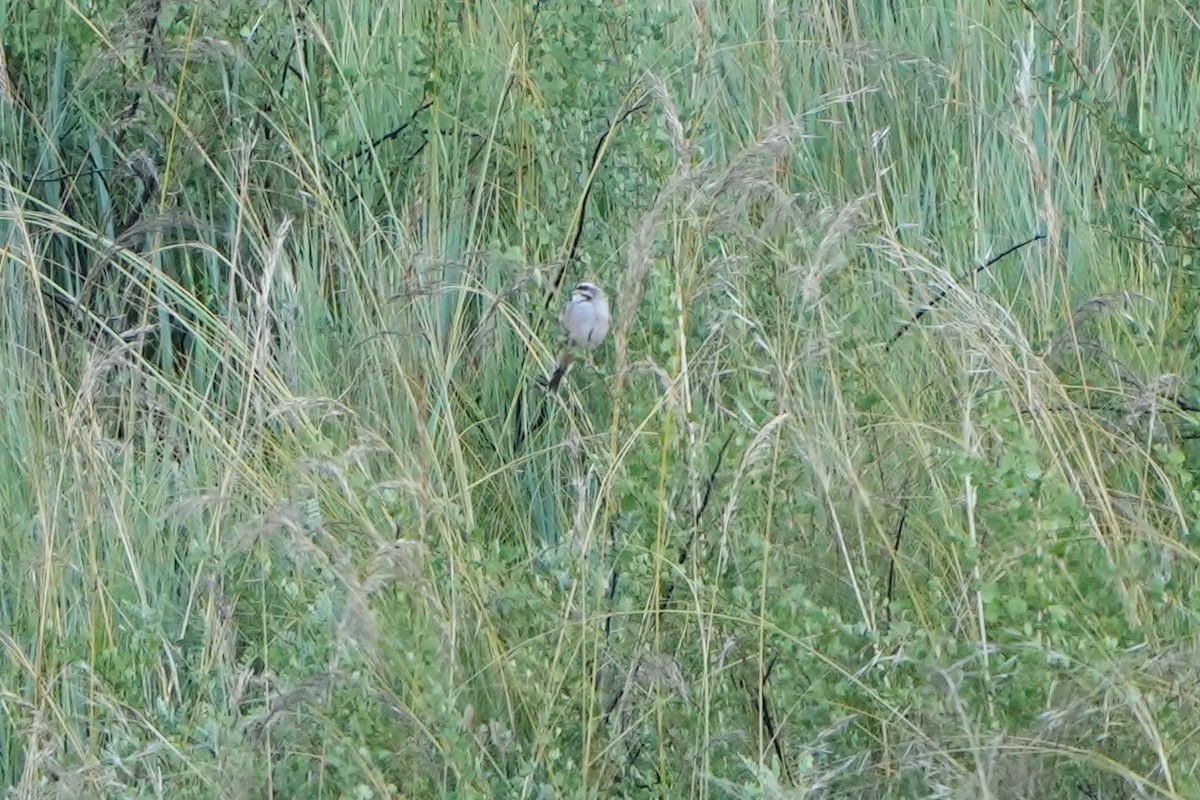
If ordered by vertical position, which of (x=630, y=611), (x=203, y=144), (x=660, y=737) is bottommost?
(x=660, y=737)

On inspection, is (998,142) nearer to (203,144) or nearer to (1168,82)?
(1168,82)

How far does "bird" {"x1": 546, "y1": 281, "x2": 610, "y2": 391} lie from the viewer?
2.90m

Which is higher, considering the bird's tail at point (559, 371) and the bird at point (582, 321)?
the bird at point (582, 321)

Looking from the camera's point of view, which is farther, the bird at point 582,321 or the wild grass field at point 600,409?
the bird at point 582,321

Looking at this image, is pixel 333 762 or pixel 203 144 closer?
pixel 333 762

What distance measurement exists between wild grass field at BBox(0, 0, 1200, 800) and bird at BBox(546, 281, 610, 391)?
0.05m

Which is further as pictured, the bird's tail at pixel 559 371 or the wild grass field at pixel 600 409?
the bird's tail at pixel 559 371

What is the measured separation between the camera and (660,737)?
7.00ft

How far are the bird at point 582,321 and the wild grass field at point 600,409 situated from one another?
0.17 ft

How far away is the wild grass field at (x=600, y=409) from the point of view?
209 cm

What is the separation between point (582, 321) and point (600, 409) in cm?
18


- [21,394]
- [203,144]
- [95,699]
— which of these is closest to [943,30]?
[203,144]

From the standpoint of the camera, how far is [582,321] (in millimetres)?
2979

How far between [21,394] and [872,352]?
4.70ft
